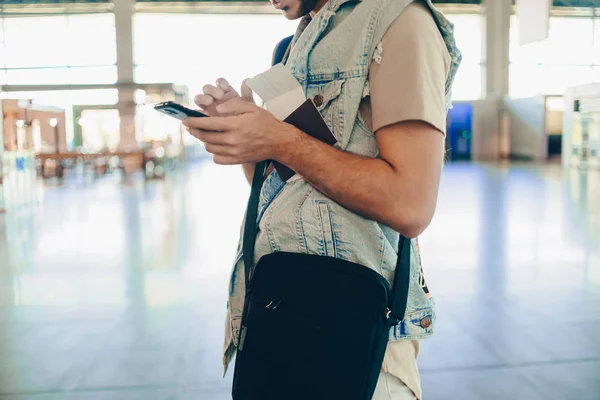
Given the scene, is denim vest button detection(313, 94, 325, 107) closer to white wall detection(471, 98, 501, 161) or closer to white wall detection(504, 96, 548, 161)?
white wall detection(504, 96, 548, 161)

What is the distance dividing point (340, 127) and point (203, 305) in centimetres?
359

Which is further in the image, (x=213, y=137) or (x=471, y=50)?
(x=471, y=50)

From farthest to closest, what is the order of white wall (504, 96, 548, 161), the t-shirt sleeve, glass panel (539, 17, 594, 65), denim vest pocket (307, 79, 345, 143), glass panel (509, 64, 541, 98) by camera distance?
glass panel (509, 64, 541, 98), glass panel (539, 17, 594, 65), white wall (504, 96, 548, 161), denim vest pocket (307, 79, 345, 143), the t-shirt sleeve

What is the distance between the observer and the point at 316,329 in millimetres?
1027

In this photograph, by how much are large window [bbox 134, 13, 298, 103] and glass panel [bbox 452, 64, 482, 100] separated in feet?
31.2

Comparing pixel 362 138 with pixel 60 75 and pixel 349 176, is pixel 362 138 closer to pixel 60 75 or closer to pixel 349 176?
pixel 349 176

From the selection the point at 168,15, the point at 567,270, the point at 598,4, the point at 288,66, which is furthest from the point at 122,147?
the point at 598,4

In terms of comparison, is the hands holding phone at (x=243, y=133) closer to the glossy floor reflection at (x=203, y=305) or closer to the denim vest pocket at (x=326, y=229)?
the denim vest pocket at (x=326, y=229)

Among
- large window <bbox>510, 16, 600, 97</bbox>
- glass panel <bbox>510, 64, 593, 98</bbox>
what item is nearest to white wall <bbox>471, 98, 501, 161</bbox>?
glass panel <bbox>510, 64, 593, 98</bbox>

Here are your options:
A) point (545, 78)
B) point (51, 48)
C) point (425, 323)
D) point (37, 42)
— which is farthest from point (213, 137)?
point (545, 78)

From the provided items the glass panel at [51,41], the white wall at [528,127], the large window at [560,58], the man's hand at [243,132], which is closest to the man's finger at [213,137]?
the man's hand at [243,132]

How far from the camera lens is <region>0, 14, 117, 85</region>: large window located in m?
27.5

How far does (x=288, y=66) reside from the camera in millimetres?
1127

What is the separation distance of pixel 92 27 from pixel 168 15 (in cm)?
385
